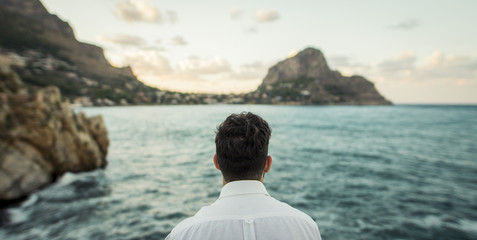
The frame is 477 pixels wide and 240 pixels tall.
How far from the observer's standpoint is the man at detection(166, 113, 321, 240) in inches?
58.2

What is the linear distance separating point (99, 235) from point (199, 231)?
8.49 metres

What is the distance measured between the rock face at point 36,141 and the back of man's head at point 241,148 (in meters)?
11.6

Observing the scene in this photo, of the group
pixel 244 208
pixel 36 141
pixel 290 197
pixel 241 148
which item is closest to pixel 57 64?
pixel 36 141

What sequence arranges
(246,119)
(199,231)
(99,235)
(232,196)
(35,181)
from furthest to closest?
(35,181)
(99,235)
(246,119)
(232,196)
(199,231)

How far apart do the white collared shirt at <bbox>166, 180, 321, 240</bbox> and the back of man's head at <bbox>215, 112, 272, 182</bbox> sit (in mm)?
306

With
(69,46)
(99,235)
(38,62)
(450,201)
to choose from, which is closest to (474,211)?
(450,201)

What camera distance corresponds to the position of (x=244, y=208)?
1.57 metres

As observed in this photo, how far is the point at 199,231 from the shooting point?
150 cm

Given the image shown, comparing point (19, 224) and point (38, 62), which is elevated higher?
point (38, 62)

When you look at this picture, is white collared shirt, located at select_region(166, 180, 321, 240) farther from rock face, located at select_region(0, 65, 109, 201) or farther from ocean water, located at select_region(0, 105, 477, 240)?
rock face, located at select_region(0, 65, 109, 201)

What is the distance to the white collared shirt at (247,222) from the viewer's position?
1.47 m

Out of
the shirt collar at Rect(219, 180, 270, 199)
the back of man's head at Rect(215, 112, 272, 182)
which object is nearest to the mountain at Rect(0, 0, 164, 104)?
the back of man's head at Rect(215, 112, 272, 182)

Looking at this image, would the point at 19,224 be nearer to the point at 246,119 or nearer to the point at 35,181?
the point at 35,181

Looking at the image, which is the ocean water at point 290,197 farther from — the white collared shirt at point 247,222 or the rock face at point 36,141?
the white collared shirt at point 247,222
